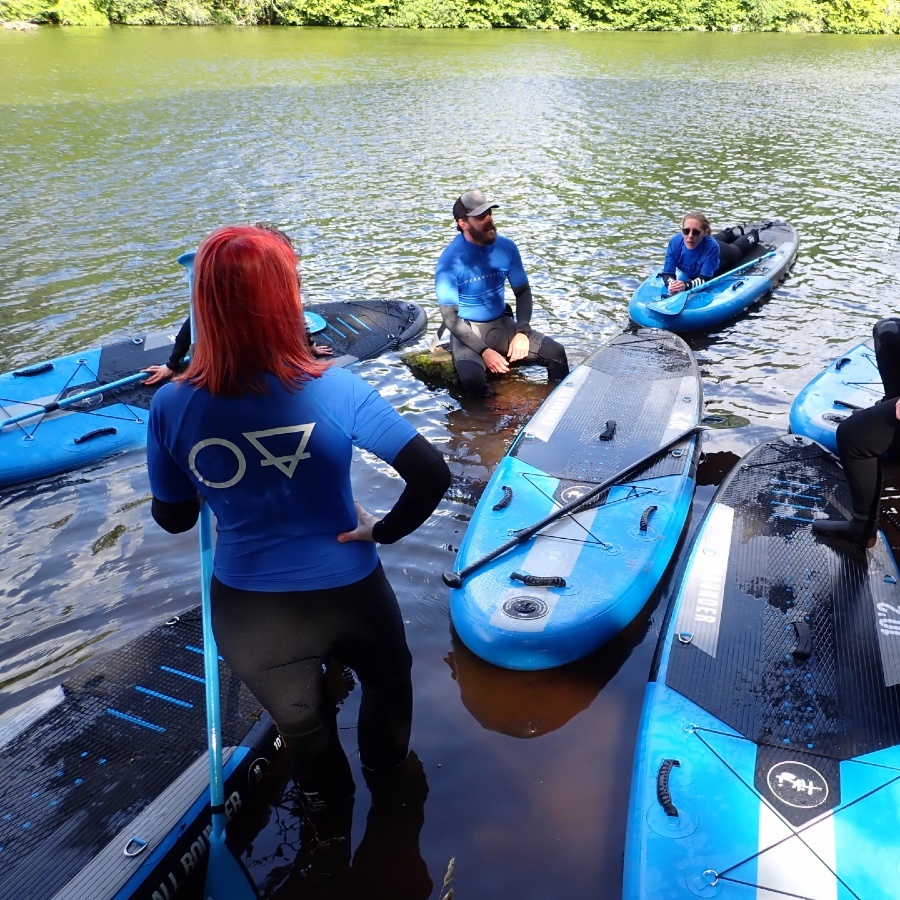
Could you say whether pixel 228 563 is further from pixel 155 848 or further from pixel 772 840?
pixel 772 840

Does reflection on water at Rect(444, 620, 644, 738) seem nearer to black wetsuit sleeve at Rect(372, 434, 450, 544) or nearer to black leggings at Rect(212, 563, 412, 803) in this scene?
black leggings at Rect(212, 563, 412, 803)

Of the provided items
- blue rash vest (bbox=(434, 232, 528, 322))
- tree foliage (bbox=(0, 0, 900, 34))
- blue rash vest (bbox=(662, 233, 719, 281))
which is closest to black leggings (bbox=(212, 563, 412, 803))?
blue rash vest (bbox=(434, 232, 528, 322))

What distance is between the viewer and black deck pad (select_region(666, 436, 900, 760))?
3.01m

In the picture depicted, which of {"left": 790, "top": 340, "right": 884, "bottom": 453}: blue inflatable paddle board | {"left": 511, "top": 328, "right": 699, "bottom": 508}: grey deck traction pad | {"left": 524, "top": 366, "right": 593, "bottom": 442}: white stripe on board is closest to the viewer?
{"left": 511, "top": 328, "right": 699, "bottom": 508}: grey deck traction pad

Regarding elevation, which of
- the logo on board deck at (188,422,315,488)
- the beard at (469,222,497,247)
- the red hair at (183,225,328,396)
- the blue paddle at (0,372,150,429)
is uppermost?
the red hair at (183,225,328,396)

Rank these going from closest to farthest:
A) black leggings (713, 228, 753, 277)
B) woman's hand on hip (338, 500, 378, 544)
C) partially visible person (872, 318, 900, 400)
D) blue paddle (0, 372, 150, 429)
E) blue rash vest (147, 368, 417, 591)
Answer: blue rash vest (147, 368, 417, 591), woman's hand on hip (338, 500, 378, 544), partially visible person (872, 318, 900, 400), blue paddle (0, 372, 150, 429), black leggings (713, 228, 753, 277)

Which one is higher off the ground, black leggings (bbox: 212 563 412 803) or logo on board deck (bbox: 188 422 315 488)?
logo on board deck (bbox: 188 422 315 488)

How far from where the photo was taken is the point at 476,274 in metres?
6.70

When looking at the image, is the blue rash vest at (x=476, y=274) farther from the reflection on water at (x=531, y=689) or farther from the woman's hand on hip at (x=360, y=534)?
the woman's hand on hip at (x=360, y=534)

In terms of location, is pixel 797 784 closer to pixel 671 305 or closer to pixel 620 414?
pixel 620 414

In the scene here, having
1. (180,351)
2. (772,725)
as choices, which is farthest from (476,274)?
(772,725)

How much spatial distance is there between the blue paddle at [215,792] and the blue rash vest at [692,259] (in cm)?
653

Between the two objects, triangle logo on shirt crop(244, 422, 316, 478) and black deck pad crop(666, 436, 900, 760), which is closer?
triangle logo on shirt crop(244, 422, 316, 478)

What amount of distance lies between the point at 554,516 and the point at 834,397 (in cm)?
292
